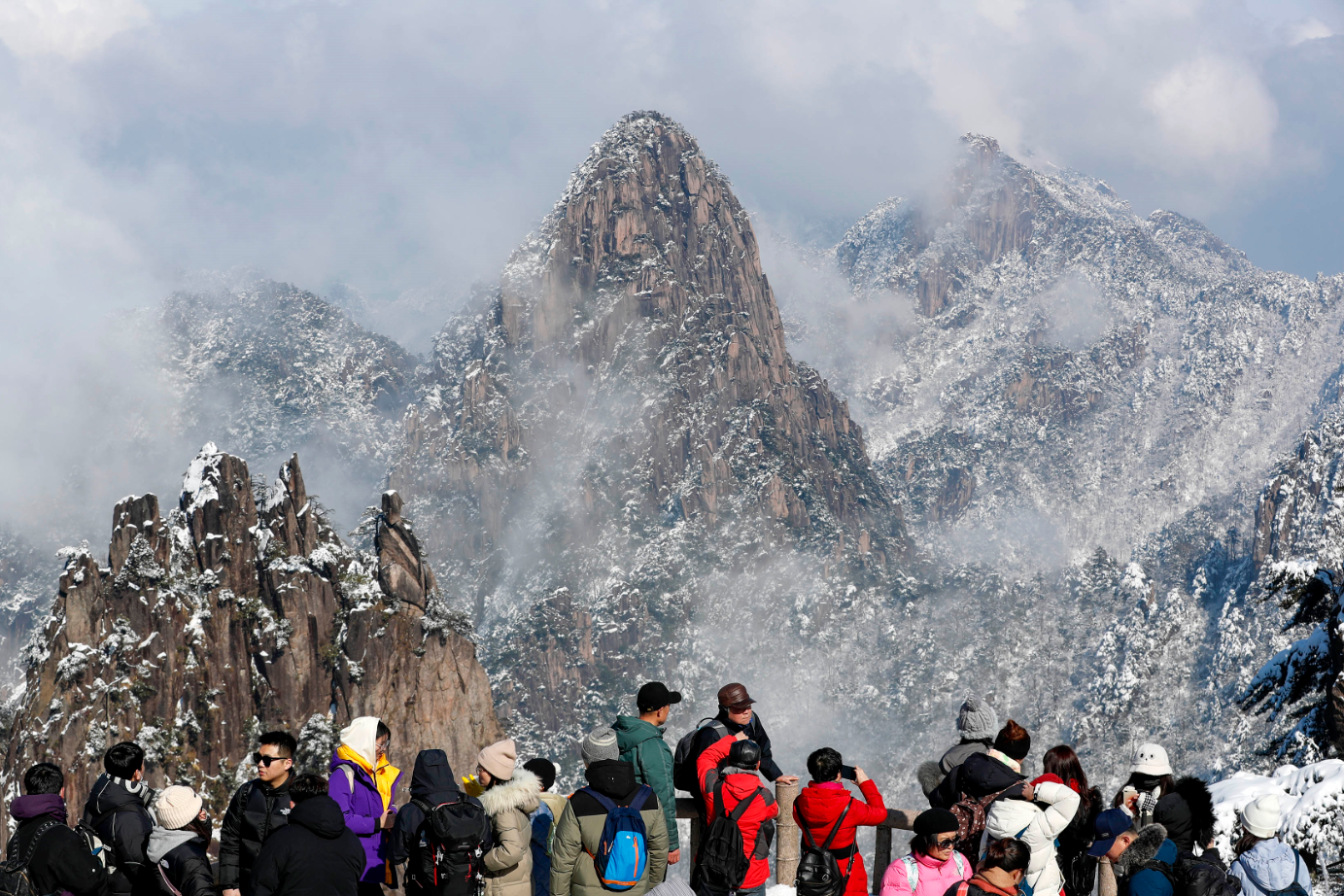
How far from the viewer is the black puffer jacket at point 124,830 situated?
9.02 metres

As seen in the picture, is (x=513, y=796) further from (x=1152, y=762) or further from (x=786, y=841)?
(x=1152, y=762)

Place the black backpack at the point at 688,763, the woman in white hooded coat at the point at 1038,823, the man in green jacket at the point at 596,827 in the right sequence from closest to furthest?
the woman in white hooded coat at the point at 1038,823
the man in green jacket at the point at 596,827
the black backpack at the point at 688,763

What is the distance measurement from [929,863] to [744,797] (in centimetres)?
191

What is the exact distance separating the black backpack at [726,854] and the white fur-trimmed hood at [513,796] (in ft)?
5.97

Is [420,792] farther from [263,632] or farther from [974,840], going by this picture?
[263,632]

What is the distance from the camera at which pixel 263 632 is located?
237ft

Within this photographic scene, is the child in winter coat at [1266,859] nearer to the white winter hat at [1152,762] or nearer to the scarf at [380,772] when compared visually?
the white winter hat at [1152,762]

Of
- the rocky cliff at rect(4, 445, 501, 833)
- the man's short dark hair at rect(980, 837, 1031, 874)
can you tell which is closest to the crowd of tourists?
the man's short dark hair at rect(980, 837, 1031, 874)

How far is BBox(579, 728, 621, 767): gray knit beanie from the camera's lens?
30.0ft

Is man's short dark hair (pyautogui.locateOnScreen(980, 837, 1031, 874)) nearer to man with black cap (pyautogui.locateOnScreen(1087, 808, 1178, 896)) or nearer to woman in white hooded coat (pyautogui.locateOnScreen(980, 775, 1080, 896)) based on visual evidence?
woman in white hooded coat (pyautogui.locateOnScreen(980, 775, 1080, 896))

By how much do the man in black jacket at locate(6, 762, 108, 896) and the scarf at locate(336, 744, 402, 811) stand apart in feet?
8.22

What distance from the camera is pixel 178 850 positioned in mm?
8766

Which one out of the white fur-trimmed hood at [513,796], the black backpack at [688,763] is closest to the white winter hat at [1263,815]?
the black backpack at [688,763]

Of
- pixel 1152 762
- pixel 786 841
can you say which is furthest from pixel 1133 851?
pixel 786 841
